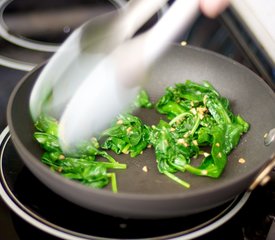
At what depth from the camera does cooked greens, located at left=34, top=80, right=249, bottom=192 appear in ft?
3.27

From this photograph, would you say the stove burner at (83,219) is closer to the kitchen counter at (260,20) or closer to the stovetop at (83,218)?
the stovetop at (83,218)

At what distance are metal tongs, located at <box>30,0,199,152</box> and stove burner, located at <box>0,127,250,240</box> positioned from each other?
146 millimetres

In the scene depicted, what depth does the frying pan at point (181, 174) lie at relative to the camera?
750 millimetres

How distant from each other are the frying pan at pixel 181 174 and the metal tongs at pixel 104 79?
0.08 m

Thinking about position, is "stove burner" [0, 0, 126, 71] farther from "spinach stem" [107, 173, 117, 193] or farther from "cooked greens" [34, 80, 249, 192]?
"spinach stem" [107, 173, 117, 193]

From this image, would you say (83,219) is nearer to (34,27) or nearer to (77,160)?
(77,160)

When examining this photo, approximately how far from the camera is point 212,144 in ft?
3.60

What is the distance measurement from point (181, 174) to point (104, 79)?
1.00ft

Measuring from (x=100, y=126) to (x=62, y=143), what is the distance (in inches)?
5.2

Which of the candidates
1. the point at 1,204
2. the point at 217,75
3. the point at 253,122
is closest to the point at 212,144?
the point at 253,122

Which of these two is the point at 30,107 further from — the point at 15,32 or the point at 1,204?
the point at 15,32

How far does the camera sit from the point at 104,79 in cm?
A: 101

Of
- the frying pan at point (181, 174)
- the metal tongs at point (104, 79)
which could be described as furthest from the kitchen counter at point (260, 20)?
the metal tongs at point (104, 79)

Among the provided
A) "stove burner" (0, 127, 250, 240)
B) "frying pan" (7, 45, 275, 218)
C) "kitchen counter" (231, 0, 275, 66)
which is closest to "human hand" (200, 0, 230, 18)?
"frying pan" (7, 45, 275, 218)
